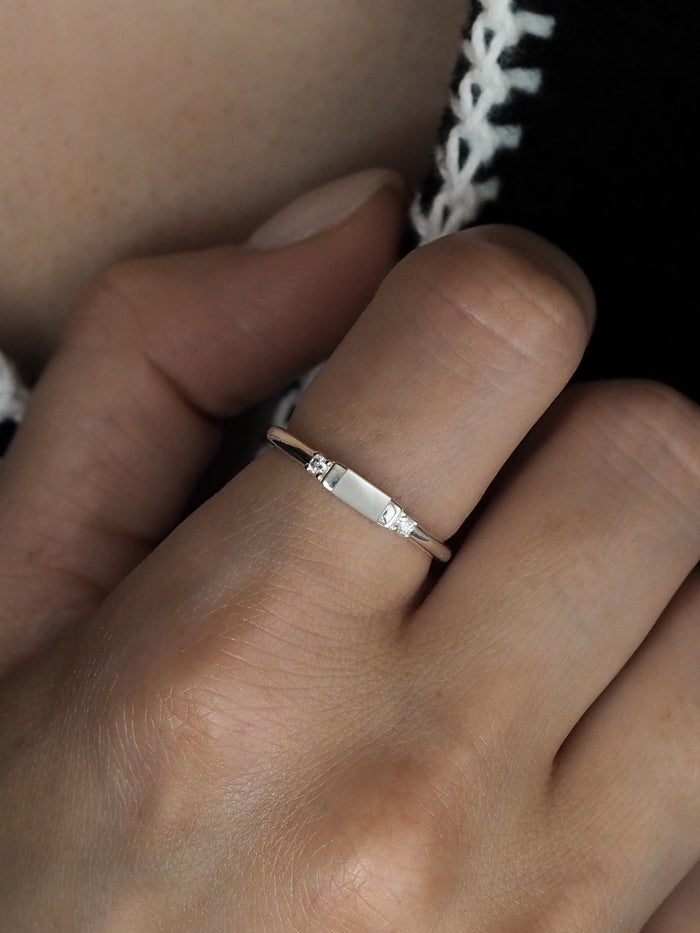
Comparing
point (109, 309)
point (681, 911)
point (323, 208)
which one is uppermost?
point (323, 208)

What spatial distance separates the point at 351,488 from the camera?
0.46 m

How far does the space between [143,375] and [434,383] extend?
0.22 meters

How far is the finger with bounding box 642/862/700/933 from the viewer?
57cm

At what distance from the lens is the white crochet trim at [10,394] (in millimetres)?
618

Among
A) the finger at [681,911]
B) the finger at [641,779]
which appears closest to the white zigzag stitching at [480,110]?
the finger at [641,779]

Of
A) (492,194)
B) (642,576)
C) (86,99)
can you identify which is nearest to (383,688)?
(642,576)

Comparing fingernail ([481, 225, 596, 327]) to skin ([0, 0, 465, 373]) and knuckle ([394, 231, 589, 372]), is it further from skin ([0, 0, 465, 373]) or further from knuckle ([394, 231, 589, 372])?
skin ([0, 0, 465, 373])

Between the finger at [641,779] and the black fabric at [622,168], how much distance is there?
0.16 m

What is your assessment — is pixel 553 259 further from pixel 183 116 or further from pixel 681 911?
pixel 681 911

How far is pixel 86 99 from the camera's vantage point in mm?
575

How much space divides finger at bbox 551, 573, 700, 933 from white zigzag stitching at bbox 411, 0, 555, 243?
27 cm

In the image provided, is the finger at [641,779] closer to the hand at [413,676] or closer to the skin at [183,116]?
the hand at [413,676]

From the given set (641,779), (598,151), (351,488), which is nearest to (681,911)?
(641,779)

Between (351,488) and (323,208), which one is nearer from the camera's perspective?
(351,488)
